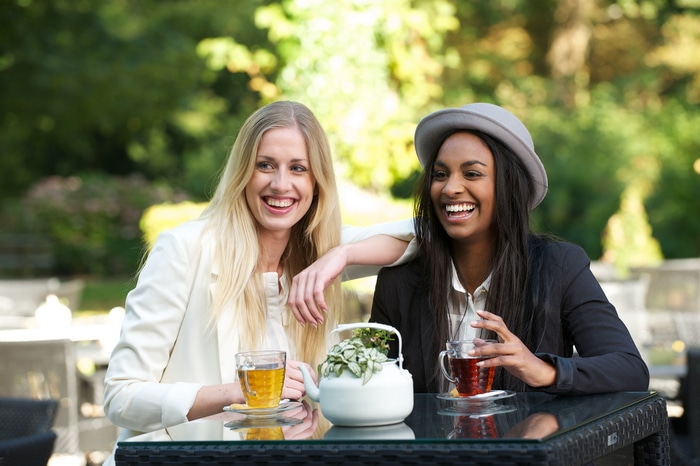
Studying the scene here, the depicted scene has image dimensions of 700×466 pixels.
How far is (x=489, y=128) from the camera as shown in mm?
2570

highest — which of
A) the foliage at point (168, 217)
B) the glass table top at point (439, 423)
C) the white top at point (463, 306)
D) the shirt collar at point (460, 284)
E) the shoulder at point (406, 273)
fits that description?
the foliage at point (168, 217)

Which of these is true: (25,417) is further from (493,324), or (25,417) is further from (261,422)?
(493,324)

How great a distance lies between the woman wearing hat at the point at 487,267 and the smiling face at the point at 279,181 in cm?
29

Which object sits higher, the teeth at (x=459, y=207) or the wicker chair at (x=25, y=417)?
the teeth at (x=459, y=207)

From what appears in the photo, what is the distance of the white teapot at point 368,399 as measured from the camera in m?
1.92

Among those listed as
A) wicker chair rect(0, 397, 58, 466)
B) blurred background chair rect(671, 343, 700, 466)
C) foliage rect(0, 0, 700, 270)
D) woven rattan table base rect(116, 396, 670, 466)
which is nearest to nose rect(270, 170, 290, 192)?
woven rattan table base rect(116, 396, 670, 466)

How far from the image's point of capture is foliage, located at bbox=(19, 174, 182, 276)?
57.6ft

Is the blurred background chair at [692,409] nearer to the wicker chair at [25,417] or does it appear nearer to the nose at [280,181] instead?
the nose at [280,181]

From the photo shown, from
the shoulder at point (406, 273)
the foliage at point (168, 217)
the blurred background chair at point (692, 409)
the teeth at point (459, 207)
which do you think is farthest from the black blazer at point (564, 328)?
the foliage at point (168, 217)

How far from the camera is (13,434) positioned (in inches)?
138

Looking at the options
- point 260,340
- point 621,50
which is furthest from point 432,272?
point 621,50

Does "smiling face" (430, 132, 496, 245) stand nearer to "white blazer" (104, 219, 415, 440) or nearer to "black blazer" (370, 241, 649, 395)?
"black blazer" (370, 241, 649, 395)

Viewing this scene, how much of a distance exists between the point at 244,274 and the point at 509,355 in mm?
809

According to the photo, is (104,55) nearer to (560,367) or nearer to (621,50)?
(621,50)
